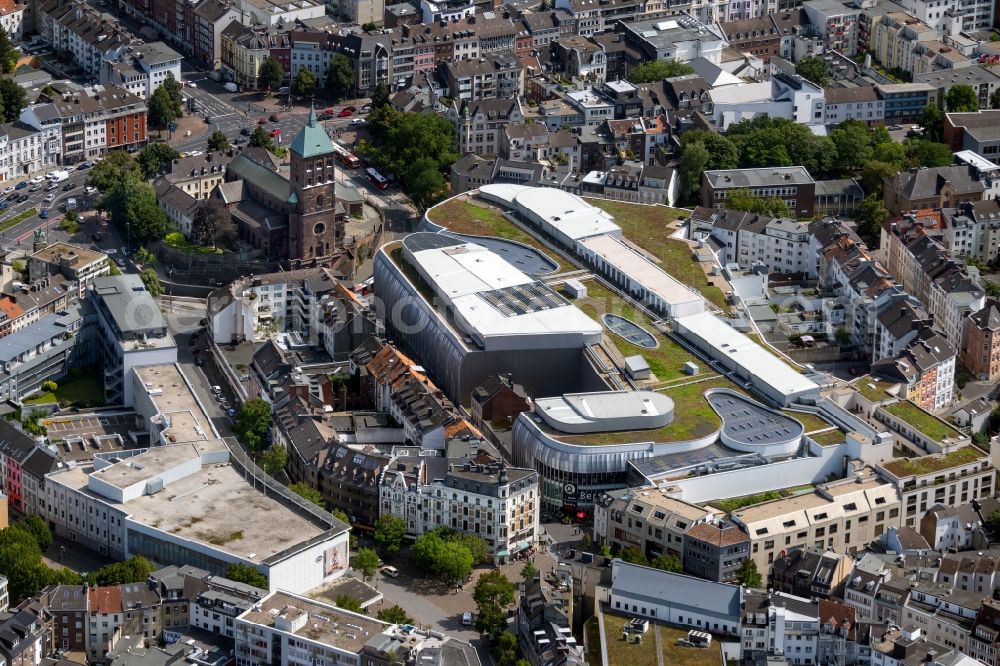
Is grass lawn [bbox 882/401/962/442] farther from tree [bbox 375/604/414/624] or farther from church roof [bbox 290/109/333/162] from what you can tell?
church roof [bbox 290/109/333/162]

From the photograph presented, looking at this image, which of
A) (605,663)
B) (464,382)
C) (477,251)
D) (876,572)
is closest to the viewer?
(605,663)

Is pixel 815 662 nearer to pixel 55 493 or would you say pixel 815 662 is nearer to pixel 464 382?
pixel 464 382

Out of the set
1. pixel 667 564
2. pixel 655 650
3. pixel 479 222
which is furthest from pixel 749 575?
pixel 479 222

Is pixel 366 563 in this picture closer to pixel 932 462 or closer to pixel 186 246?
pixel 932 462

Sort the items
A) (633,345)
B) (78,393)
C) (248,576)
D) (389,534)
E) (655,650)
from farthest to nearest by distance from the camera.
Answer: (78,393), (633,345), (389,534), (248,576), (655,650)

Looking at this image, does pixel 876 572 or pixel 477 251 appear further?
pixel 477 251

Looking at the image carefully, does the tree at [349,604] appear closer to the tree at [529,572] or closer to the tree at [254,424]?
the tree at [529,572]

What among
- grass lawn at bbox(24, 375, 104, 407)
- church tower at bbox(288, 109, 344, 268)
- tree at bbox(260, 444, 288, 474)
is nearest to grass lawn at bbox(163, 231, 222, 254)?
church tower at bbox(288, 109, 344, 268)

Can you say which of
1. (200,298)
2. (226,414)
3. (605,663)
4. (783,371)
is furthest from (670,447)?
(200,298)
